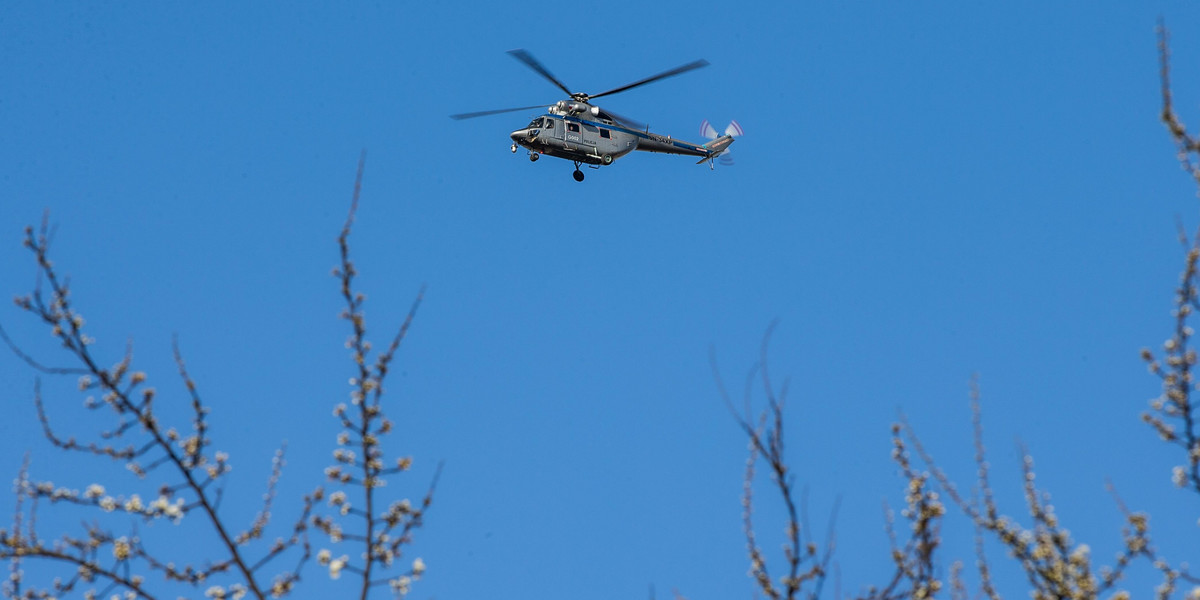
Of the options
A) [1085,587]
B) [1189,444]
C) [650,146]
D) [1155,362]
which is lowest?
[1085,587]

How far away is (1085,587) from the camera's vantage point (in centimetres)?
862

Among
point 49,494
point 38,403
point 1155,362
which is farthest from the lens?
point 1155,362

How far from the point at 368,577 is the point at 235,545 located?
3.12 ft

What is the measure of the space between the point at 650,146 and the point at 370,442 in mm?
30228

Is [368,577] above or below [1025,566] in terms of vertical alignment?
above

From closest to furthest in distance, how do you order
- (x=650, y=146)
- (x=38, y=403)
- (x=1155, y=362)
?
(x=38, y=403) < (x=1155, y=362) < (x=650, y=146)

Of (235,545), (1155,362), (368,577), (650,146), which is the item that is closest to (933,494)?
(1155,362)

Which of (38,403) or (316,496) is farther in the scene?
(316,496)

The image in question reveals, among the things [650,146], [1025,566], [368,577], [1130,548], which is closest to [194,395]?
[368,577]

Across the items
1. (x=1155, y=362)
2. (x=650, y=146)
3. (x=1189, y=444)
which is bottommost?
(x=1189, y=444)

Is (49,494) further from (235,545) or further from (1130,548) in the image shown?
(1130,548)

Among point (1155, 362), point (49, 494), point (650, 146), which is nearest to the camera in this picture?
point (49, 494)

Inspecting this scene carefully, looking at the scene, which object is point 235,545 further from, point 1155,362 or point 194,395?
point 1155,362

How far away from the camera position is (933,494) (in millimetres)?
9008
